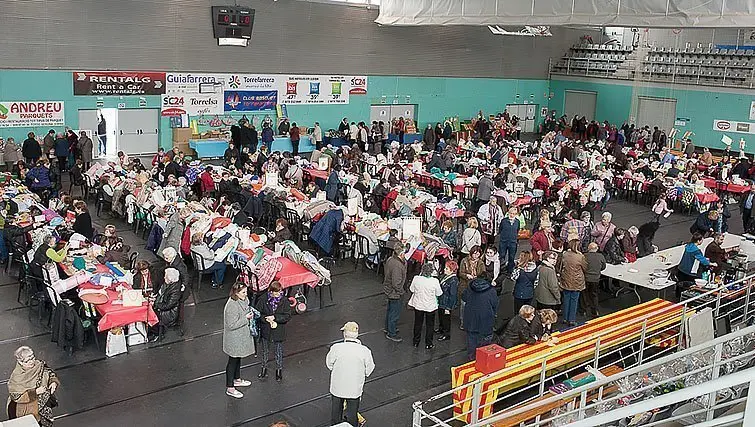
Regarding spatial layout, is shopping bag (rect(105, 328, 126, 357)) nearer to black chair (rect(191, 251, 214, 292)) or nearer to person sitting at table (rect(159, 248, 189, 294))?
A: person sitting at table (rect(159, 248, 189, 294))

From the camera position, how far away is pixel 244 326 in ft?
29.0

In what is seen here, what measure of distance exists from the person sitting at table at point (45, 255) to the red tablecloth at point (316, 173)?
379 inches

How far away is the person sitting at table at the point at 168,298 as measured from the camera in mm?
10422

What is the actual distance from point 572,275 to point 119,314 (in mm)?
6478

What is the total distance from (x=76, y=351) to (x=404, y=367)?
4.43 metres

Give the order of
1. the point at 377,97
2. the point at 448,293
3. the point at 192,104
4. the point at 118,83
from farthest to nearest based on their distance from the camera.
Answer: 1. the point at 377,97
2. the point at 192,104
3. the point at 118,83
4. the point at 448,293

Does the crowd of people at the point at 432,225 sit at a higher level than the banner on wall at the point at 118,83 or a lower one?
lower

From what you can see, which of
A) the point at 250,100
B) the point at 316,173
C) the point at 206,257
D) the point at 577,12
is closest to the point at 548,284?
the point at 206,257

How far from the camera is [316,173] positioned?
20719 mm

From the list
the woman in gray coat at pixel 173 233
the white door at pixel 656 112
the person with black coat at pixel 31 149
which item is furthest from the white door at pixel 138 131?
the white door at pixel 656 112

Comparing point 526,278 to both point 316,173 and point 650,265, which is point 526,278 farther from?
point 316,173

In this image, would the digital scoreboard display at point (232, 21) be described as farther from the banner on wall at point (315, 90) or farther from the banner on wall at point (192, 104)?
the banner on wall at point (315, 90)

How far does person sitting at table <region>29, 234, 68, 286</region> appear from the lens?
1114 cm

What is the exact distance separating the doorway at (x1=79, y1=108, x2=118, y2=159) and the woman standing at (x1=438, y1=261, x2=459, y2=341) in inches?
714
